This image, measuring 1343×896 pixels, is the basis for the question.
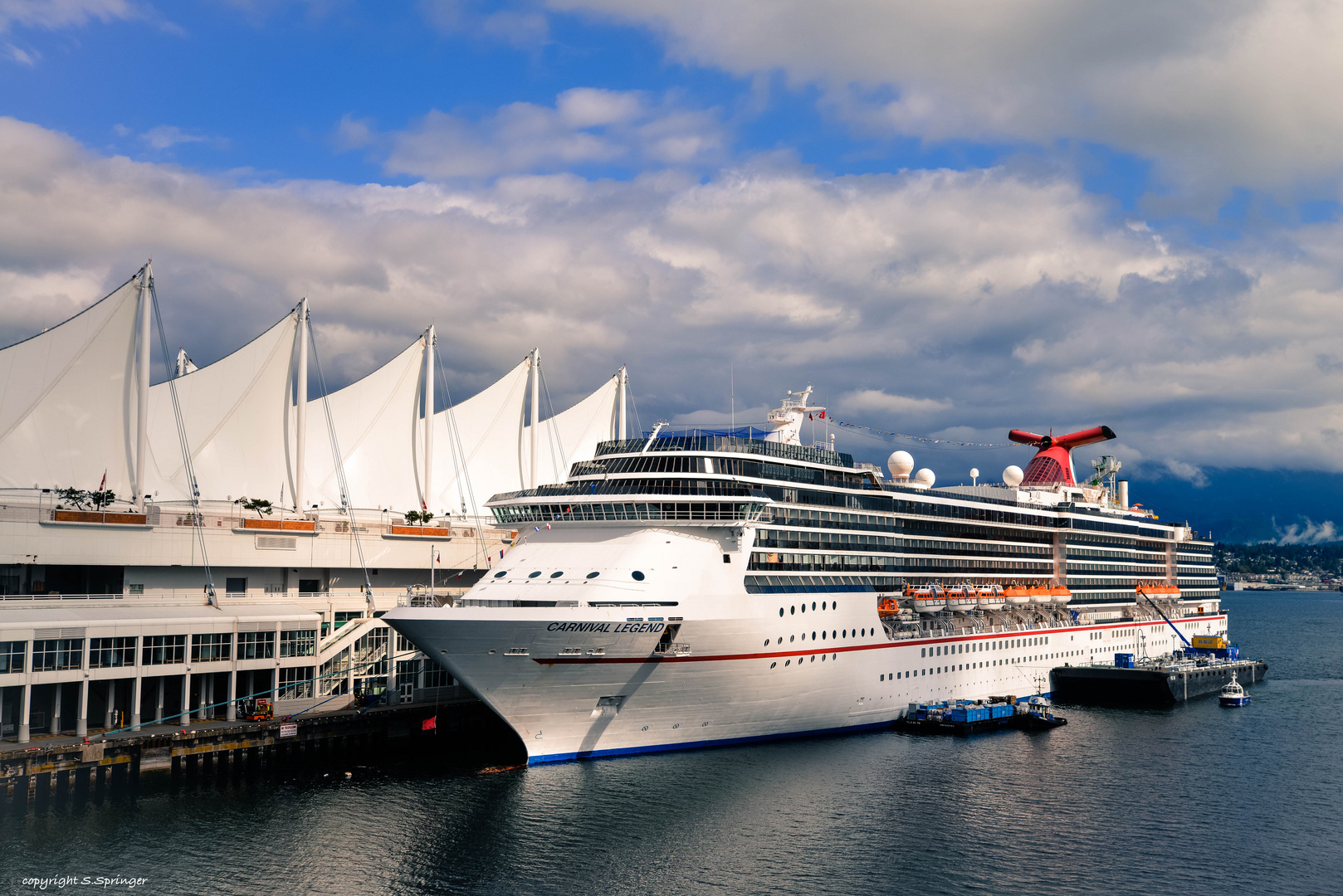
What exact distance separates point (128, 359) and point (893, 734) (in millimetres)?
38282

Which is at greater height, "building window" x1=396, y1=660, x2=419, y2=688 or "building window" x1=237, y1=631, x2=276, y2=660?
"building window" x1=237, y1=631, x2=276, y2=660

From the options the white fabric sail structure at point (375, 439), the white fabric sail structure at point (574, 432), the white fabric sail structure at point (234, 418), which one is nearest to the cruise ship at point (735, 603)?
the white fabric sail structure at point (234, 418)

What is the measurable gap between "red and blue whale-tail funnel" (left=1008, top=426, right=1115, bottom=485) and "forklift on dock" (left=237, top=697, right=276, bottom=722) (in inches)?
1907

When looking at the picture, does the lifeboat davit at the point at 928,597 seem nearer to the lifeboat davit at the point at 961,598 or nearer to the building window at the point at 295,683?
the lifeboat davit at the point at 961,598

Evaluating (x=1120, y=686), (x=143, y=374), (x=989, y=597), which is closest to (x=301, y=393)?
(x=143, y=374)

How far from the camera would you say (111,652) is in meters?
34.3

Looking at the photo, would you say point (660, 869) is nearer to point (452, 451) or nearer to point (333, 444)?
point (333, 444)

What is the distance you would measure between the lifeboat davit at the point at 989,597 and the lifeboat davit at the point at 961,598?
33cm

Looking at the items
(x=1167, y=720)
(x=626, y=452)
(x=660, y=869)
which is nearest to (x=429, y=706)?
(x=626, y=452)

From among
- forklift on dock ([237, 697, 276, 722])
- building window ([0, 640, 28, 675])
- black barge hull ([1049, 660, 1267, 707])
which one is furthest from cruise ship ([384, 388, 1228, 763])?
building window ([0, 640, 28, 675])

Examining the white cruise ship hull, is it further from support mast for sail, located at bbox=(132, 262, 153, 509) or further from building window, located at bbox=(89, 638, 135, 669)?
support mast for sail, located at bbox=(132, 262, 153, 509)

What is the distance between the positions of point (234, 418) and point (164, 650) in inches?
753

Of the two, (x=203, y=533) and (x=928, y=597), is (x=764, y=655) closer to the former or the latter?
(x=928, y=597)

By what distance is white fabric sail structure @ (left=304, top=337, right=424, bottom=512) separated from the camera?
5834cm
